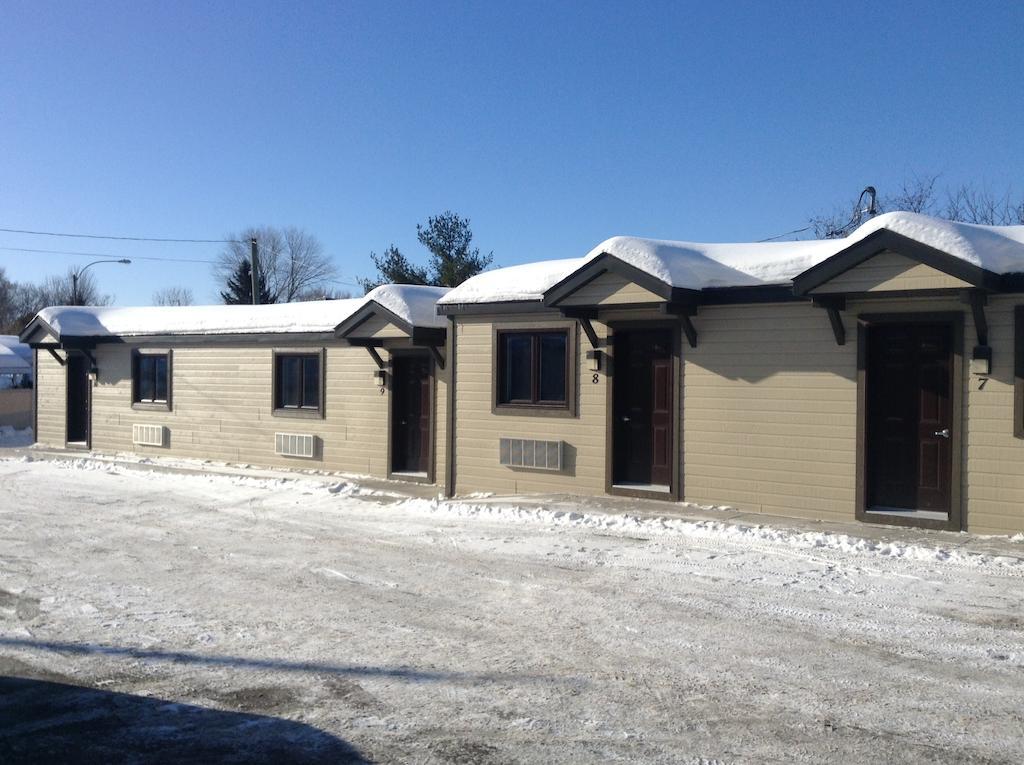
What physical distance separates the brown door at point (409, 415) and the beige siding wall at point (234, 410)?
194 millimetres

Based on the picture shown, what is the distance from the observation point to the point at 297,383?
18.3m

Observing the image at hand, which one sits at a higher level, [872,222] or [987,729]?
[872,222]

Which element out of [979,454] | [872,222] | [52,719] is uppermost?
[872,222]

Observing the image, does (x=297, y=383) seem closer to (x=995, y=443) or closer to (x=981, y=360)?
(x=981, y=360)

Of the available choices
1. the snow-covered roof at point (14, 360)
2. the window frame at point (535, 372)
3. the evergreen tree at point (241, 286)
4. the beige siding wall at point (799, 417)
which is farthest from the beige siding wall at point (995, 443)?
the evergreen tree at point (241, 286)

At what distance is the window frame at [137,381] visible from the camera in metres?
20.3

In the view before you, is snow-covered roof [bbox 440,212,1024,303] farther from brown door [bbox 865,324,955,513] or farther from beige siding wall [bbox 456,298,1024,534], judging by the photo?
brown door [bbox 865,324,955,513]

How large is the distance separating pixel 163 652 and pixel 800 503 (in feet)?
24.7

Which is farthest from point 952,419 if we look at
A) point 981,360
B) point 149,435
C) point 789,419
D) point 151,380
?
point 151,380

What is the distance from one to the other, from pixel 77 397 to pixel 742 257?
1742 centimetres

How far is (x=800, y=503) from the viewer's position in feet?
36.8

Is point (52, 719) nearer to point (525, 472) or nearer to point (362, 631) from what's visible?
point (362, 631)

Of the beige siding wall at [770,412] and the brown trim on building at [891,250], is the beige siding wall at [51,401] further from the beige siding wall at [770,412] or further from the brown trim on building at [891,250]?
the brown trim on building at [891,250]

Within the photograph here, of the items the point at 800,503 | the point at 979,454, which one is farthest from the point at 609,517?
the point at 979,454
